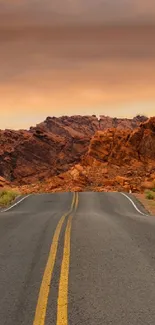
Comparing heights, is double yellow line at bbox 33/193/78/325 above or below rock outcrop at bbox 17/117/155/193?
below

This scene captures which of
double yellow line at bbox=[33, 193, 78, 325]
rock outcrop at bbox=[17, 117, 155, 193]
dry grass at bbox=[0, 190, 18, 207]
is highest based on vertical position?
rock outcrop at bbox=[17, 117, 155, 193]

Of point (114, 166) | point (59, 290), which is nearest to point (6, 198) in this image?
point (59, 290)

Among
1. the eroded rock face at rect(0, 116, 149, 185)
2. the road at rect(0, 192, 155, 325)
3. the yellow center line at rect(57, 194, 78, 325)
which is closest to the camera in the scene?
the yellow center line at rect(57, 194, 78, 325)

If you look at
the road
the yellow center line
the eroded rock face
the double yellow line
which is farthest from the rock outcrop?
the yellow center line

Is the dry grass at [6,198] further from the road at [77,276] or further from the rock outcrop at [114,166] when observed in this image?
the road at [77,276]

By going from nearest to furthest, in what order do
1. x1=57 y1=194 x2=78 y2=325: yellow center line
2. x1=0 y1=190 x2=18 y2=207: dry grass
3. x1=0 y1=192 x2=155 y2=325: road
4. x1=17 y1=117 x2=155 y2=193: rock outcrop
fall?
x1=57 y1=194 x2=78 y2=325: yellow center line → x1=0 y1=192 x2=155 y2=325: road → x1=0 y1=190 x2=18 y2=207: dry grass → x1=17 y1=117 x2=155 y2=193: rock outcrop

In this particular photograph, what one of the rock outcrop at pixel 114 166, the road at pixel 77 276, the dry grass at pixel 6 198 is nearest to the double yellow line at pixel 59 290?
the road at pixel 77 276

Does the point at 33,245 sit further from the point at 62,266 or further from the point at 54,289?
the point at 54,289

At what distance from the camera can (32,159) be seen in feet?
292

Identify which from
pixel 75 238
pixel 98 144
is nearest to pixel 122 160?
pixel 98 144

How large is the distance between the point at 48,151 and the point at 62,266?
8186 centimetres

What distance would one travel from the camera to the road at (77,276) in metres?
5.42

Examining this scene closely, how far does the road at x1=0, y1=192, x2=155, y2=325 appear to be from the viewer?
5.42m

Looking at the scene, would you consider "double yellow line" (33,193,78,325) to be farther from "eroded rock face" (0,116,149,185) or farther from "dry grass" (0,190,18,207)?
"eroded rock face" (0,116,149,185)
